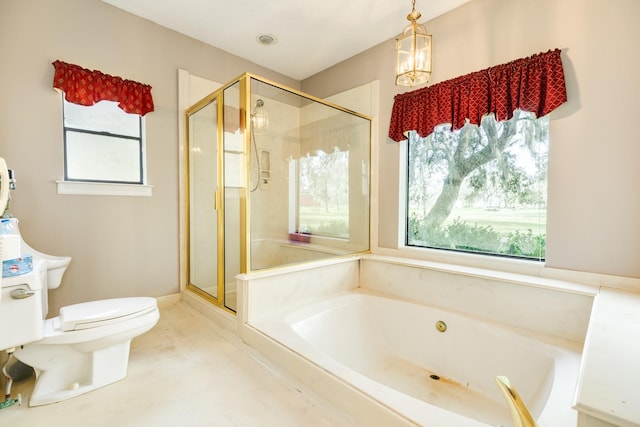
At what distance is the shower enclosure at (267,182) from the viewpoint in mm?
2072

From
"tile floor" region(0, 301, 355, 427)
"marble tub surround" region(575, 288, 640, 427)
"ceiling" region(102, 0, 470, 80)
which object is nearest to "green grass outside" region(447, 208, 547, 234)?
"marble tub surround" region(575, 288, 640, 427)

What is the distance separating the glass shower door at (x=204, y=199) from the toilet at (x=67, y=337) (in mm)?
820

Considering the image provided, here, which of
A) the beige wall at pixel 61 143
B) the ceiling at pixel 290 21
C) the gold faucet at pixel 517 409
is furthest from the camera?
the ceiling at pixel 290 21

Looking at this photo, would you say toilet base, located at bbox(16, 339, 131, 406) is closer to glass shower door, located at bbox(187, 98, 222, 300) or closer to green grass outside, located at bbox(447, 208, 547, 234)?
glass shower door, located at bbox(187, 98, 222, 300)

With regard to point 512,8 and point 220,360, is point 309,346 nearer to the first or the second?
point 220,360

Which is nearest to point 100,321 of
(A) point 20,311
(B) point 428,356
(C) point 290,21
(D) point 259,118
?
(A) point 20,311

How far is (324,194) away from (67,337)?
6.91 ft

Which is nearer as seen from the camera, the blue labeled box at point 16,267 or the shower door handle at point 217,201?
the blue labeled box at point 16,267

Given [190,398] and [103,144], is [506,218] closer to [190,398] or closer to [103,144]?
[190,398]

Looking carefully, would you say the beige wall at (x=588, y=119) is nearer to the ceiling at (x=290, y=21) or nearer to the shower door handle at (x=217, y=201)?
the ceiling at (x=290, y=21)

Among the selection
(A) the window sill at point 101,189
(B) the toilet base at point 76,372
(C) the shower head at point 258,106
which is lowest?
(B) the toilet base at point 76,372

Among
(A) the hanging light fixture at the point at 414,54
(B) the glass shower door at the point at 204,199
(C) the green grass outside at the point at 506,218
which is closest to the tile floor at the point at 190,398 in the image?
(B) the glass shower door at the point at 204,199

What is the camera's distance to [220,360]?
67.7 inches

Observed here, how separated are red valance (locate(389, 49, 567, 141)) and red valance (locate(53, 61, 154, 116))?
214 centimetres
